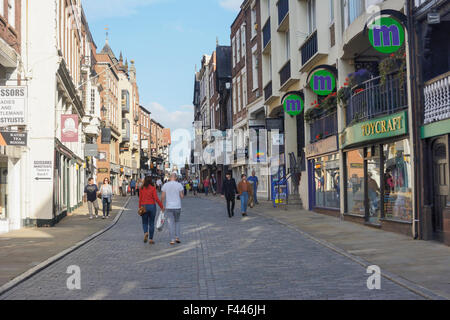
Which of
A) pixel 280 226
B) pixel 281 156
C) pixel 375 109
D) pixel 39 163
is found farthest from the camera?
pixel 281 156

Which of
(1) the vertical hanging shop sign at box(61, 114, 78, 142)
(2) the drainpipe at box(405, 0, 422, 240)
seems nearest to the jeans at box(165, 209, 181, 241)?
(2) the drainpipe at box(405, 0, 422, 240)

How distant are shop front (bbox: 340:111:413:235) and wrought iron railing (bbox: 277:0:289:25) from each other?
9.48m

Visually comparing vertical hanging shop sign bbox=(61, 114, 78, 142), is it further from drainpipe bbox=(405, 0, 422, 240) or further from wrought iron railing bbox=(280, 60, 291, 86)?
drainpipe bbox=(405, 0, 422, 240)

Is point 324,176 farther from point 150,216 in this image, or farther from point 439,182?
point 150,216

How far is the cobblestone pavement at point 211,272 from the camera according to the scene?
7.18 metres

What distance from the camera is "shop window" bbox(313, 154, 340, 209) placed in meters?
19.9

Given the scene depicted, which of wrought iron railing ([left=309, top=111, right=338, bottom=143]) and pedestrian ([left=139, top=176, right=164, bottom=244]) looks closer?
pedestrian ([left=139, top=176, right=164, bottom=244])

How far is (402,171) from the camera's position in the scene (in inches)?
555

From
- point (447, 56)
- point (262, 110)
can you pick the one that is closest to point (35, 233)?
point (447, 56)

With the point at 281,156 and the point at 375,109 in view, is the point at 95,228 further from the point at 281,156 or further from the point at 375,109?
the point at 281,156

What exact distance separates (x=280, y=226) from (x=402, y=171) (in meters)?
4.54

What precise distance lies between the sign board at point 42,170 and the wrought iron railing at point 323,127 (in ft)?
33.2

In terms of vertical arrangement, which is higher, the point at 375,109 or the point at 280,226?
the point at 375,109

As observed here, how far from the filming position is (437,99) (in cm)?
1212
